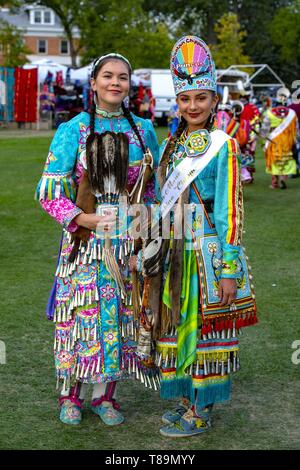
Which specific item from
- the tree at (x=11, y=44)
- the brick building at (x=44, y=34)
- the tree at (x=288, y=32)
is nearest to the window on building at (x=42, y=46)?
the brick building at (x=44, y=34)

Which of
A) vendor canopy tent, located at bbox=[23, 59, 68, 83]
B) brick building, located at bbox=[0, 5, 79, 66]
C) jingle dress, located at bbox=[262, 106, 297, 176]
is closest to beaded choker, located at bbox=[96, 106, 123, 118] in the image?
jingle dress, located at bbox=[262, 106, 297, 176]

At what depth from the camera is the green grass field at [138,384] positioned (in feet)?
12.9

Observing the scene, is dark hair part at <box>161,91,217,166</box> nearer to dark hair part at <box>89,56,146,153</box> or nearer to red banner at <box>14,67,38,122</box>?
dark hair part at <box>89,56,146,153</box>

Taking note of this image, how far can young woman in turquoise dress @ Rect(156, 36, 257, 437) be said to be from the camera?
A: 371 centimetres

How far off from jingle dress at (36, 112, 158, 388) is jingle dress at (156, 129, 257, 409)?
223 mm

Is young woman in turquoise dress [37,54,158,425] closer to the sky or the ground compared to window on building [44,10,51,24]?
closer to the ground

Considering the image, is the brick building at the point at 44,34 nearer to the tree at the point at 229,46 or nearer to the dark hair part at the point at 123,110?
the tree at the point at 229,46

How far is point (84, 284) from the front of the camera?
12.9ft

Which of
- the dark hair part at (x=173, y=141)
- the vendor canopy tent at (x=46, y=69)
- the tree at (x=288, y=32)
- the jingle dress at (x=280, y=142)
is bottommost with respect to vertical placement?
the jingle dress at (x=280, y=142)

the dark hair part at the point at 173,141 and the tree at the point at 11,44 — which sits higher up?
the tree at the point at 11,44

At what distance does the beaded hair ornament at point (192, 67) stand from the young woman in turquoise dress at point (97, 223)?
0.28 metres

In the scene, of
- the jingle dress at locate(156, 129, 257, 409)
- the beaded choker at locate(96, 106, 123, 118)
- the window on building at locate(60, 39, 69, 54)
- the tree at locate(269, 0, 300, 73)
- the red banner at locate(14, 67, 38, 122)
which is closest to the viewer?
the jingle dress at locate(156, 129, 257, 409)
